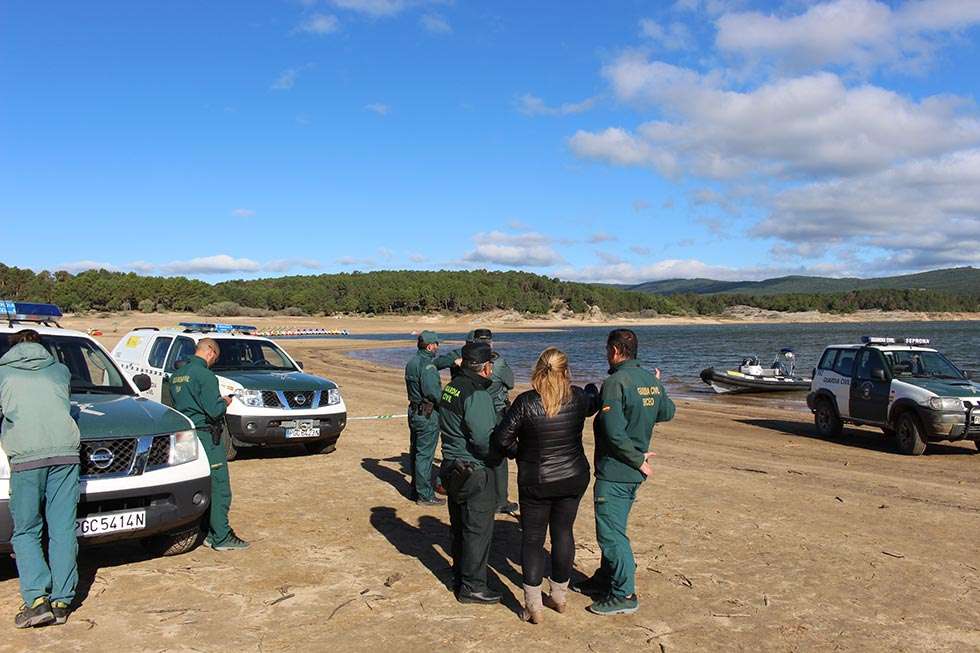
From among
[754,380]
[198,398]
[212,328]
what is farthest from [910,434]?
[754,380]

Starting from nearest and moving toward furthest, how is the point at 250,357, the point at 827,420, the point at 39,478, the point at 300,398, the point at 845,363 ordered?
1. the point at 39,478
2. the point at 300,398
3. the point at 250,357
4. the point at 845,363
5. the point at 827,420

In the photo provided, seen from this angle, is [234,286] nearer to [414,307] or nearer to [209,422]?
[414,307]

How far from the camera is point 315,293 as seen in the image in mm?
164125

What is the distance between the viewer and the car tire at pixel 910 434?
1277 centimetres

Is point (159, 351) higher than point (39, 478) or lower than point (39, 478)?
higher

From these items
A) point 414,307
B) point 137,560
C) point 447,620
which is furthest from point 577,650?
point 414,307

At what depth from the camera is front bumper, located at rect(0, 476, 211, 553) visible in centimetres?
527

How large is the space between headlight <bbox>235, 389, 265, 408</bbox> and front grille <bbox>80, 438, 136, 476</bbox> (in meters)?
4.67

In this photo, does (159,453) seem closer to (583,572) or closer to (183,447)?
(183,447)

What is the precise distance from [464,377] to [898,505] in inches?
242

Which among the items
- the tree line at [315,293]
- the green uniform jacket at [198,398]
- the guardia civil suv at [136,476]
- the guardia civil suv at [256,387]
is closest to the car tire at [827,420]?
the guardia civil suv at [256,387]

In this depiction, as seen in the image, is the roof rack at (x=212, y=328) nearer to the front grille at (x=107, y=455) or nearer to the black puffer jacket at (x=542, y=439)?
the front grille at (x=107, y=455)

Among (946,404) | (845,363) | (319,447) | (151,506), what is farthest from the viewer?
(845,363)

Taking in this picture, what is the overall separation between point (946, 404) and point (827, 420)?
3.24 meters
